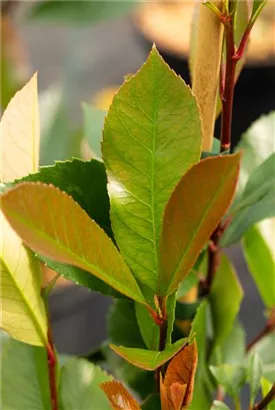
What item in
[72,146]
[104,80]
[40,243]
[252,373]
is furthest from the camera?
[104,80]

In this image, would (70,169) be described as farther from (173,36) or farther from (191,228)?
(173,36)

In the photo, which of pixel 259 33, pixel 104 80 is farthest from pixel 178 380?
pixel 104 80

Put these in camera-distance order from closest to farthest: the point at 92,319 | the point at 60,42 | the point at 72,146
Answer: the point at 72,146
the point at 92,319
the point at 60,42

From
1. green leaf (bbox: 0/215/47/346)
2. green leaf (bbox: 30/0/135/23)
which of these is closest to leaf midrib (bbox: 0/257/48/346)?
green leaf (bbox: 0/215/47/346)

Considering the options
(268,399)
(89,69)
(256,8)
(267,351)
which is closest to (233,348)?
(267,351)

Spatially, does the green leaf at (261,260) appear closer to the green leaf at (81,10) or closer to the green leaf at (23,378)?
the green leaf at (23,378)

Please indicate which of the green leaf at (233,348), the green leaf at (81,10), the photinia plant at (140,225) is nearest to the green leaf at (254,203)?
the photinia plant at (140,225)

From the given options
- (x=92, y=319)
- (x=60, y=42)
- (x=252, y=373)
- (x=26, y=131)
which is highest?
(x=60, y=42)

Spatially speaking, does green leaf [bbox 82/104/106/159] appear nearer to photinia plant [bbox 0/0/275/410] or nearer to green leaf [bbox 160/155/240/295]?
photinia plant [bbox 0/0/275/410]

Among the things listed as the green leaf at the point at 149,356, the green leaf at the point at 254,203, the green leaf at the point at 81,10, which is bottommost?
the green leaf at the point at 149,356
